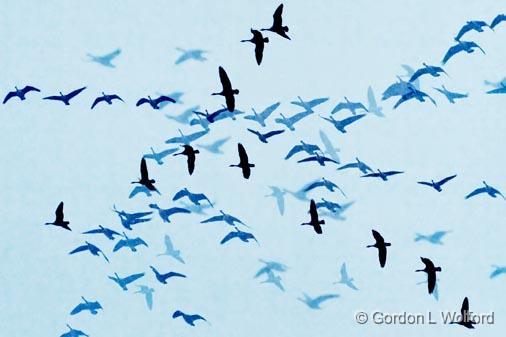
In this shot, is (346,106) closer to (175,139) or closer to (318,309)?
(175,139)

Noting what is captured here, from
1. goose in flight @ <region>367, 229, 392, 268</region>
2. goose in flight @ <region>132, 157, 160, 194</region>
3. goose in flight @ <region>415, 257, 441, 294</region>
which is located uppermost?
goose in flight @ <region>132, 157, 160, 194</region>

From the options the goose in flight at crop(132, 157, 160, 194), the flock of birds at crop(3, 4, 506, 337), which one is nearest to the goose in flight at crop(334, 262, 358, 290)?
the flock of birds at crop(3, 4, 506, 337)

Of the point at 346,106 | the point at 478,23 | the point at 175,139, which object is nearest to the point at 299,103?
the point at 346,106

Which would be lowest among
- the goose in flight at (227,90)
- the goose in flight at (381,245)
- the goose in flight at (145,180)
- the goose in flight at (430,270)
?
the goose in flight at (430,270)

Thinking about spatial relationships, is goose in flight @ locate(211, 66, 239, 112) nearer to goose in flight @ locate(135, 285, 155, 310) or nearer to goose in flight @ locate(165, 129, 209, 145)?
goose in flight @ locate(165, 129, 209, 145)

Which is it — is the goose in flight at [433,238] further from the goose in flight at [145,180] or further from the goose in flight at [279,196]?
the goose in flight at [145,180]

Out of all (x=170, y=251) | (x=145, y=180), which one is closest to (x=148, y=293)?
(x=170, y=251)

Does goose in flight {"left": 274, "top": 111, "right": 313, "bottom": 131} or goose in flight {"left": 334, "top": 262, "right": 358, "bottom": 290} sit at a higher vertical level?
goose in flight {"left": 274, "top": 111, "right": 313, "bottom": 131}

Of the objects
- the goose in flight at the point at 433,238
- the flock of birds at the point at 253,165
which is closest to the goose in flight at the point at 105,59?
the flock of birds at the point at 253,165

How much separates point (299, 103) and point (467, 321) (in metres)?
2.84

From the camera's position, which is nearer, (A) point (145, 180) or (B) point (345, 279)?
(A) point (145, 180)

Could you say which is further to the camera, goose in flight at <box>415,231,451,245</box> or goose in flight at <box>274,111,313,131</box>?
goose in flight at <box>415,231,451,245</box>

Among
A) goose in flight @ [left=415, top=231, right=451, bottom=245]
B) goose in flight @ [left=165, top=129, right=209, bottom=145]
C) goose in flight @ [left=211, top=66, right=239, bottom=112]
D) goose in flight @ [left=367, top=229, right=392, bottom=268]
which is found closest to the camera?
goose in flight @ [left=211, top=66, right=239, bottom=112]

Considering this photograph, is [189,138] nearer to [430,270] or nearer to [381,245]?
[381,245]
